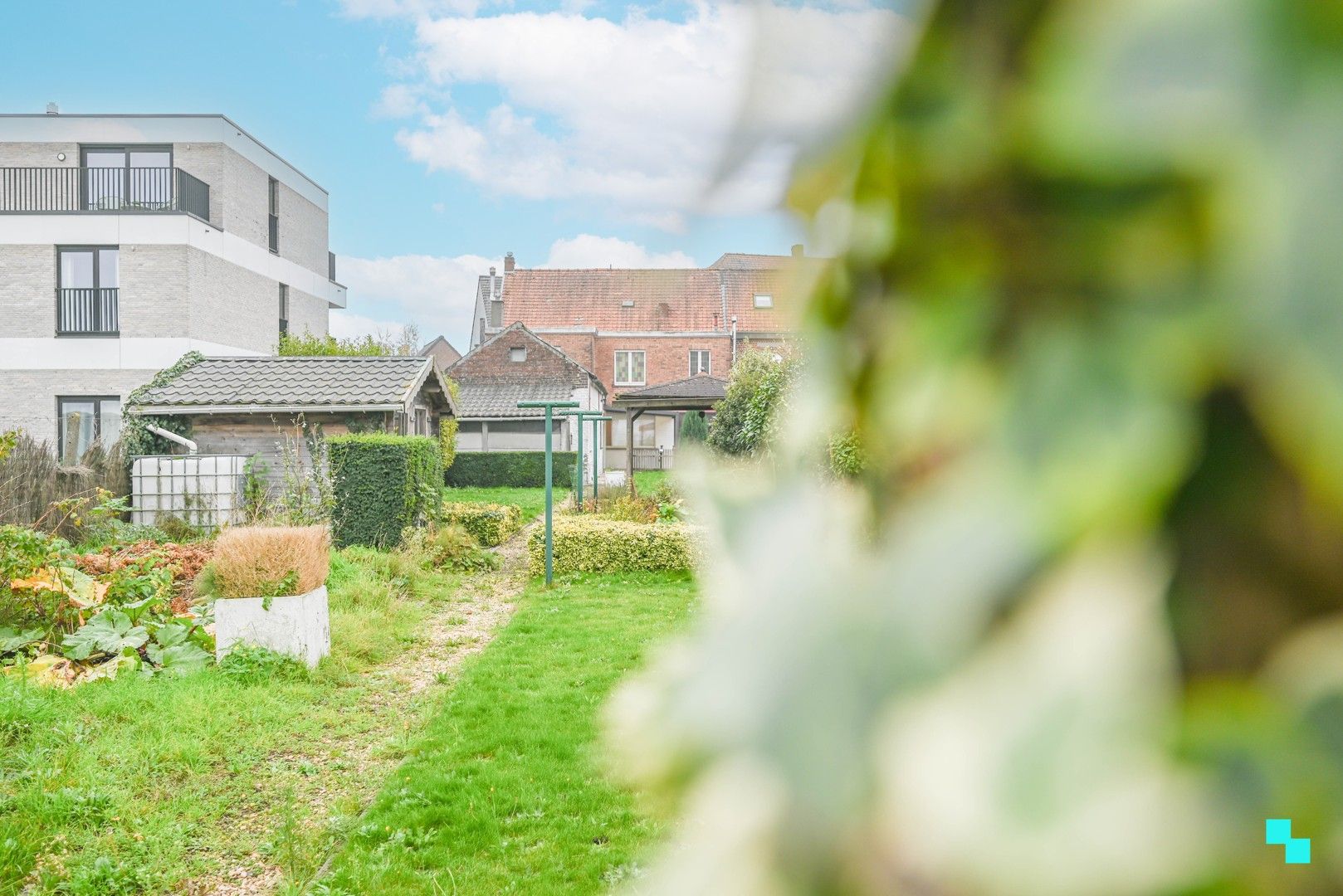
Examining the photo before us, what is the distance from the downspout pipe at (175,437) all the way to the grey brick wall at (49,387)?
1100 centimetres

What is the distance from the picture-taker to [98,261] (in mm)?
23484

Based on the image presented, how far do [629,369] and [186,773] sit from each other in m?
31.1

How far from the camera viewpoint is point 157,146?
25.0 metres

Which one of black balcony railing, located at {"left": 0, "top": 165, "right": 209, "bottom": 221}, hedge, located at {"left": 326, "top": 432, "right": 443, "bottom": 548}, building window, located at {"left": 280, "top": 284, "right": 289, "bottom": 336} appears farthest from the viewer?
building window, located at {"left": 280, "top": 284, "right": 289, "bottom": 336}

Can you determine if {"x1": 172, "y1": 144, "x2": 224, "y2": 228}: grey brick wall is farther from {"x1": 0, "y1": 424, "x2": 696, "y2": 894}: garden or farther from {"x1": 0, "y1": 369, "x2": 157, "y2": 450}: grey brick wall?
{"x1": 0, "y1": 424, "x2": 696, "y2": 894}: garden

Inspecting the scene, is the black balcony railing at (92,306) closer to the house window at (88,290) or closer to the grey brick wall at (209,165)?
the house window at (88,290)

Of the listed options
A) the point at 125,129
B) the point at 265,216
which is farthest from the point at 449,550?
the point at 265,216

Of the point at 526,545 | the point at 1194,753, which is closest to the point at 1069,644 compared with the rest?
the point at 1194,753

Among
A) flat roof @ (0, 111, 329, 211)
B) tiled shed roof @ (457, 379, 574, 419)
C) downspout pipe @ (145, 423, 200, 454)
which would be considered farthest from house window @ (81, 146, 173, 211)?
downspout pipe @ (145, 423, 200, 454)

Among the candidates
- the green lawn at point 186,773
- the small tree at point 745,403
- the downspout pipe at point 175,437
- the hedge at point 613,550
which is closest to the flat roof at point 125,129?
the downspout pipe at point 175,437

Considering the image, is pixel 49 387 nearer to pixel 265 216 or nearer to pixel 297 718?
pixel 265 216

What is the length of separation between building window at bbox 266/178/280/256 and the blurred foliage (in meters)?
32.6

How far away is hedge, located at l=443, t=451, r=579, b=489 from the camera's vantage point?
25.7 m

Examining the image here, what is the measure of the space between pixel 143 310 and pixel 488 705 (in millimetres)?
22001
